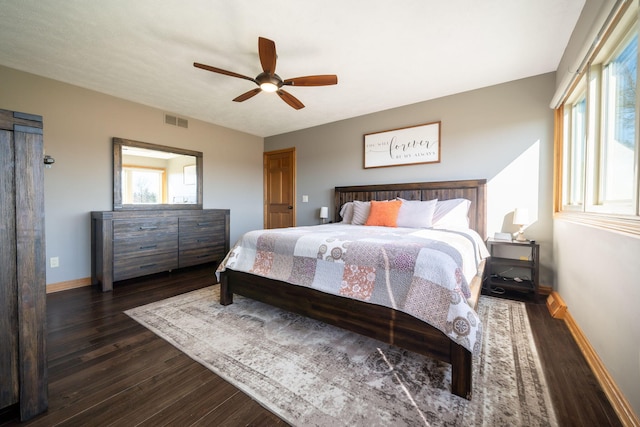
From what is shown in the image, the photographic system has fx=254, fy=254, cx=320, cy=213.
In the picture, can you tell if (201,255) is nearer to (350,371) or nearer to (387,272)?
(350,371)

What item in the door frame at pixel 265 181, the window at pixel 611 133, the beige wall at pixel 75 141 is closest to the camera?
the window at pixel 611 133

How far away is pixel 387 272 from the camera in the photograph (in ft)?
5.28

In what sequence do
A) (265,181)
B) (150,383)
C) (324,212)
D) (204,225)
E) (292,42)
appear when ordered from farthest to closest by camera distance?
(265,181) < (324,212) < (204,225) < (292,42) < (150,383)

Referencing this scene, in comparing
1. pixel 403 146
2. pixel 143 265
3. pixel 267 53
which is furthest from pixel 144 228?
pixel 403 146

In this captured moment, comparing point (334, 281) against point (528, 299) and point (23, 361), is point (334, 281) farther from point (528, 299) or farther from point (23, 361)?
point (528, 299)

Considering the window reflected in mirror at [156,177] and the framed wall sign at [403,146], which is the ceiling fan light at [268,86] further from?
the window reflected in mirror at [156,177]

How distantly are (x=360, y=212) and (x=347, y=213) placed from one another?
0.32m

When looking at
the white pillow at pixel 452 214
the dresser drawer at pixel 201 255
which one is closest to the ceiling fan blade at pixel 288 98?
the white pillow at pixel 452 214

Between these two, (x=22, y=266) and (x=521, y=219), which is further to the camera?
(x=521, y=219)

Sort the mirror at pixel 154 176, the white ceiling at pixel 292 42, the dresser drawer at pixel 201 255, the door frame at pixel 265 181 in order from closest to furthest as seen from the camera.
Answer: the white ceiling at pixel 292 42
the mirror at pixel 154 176
the dresser drawer at pixel 201 255
the door frame at pixel 265 181

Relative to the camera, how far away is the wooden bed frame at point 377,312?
4.45 feet

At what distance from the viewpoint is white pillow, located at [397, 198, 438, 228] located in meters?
3.06

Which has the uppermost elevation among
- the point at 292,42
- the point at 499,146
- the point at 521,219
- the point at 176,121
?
A: the point at 292,42

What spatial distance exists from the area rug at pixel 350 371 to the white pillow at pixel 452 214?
1.07 metres
